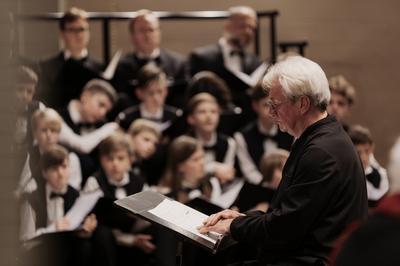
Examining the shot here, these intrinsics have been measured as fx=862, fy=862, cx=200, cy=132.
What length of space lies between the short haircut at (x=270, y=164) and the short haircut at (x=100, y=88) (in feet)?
4.18

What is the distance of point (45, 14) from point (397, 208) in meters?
5.08

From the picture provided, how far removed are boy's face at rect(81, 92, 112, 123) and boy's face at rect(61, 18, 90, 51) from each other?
529 millimetres

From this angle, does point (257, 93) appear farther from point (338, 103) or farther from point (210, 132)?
point (338, 103)

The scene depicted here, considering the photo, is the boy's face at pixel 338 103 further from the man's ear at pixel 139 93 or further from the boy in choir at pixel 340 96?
the man's ear at pixel 139 93

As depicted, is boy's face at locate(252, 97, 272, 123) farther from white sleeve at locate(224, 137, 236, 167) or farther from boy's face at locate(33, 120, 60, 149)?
boy's face at locate(33, 120, 60, 149)

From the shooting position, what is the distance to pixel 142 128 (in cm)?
629

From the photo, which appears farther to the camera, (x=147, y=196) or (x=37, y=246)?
(x=37, y=246)

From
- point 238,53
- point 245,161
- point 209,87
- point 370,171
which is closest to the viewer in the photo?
point 370,171

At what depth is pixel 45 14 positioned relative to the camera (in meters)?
7.02

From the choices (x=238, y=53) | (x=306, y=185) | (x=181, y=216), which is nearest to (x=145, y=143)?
(x=238, y=53)

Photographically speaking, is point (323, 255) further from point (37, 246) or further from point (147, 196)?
point (37, 246)

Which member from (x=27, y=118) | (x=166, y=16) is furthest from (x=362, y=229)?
(x=166, y=16)

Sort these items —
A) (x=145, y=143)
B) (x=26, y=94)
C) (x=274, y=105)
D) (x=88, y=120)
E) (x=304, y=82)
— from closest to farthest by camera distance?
(x=304, y=82) < (x=274, y=105) < (x=26, y=94) < (x=145, y=143) < (x=88, y=120)

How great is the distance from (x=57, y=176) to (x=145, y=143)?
0.76 meters
